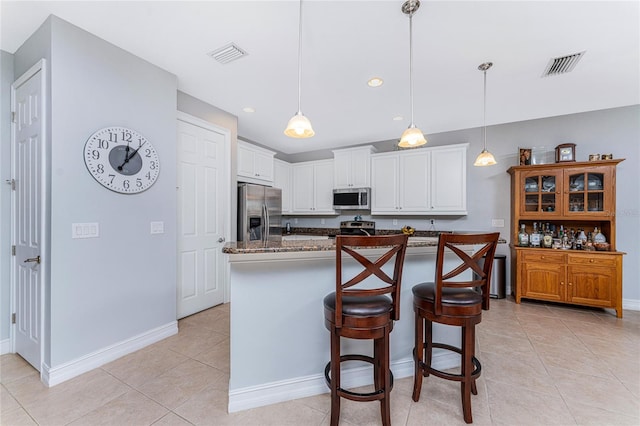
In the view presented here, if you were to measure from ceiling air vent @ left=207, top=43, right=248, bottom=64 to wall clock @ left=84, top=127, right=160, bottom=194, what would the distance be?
3.38ft

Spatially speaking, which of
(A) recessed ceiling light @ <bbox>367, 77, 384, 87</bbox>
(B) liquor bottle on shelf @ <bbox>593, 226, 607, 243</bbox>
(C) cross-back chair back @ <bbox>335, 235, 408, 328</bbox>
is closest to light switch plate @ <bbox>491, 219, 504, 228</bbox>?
(B) liquor bottle on shelf @ <bbox>593, 226, 607, 243</bbox>

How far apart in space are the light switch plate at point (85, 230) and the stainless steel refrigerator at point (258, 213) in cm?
184

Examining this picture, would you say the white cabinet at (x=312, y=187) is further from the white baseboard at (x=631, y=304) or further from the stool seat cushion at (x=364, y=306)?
the white baseboard at (x=631, y=304)

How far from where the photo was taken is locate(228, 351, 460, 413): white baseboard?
1.70 meters

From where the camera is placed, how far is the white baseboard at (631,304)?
11.4 ft

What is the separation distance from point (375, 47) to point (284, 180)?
143 inches

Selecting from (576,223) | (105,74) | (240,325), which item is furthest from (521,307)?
(105,74)

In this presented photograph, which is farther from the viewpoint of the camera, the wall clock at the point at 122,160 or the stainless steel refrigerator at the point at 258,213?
the stainless steel refrigerator at the point at 258,213

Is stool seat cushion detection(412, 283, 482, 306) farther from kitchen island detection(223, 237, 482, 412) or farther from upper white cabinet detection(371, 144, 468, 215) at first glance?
upper white cabinet detection(371, 144, 468, 215)

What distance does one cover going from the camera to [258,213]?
410 cm

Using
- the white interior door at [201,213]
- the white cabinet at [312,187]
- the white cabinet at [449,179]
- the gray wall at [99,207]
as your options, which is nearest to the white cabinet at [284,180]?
the white cabinet at [312,187]

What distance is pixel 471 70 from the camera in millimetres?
2633

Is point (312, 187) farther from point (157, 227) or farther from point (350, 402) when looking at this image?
point (350, 402)

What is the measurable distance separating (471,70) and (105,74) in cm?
340
